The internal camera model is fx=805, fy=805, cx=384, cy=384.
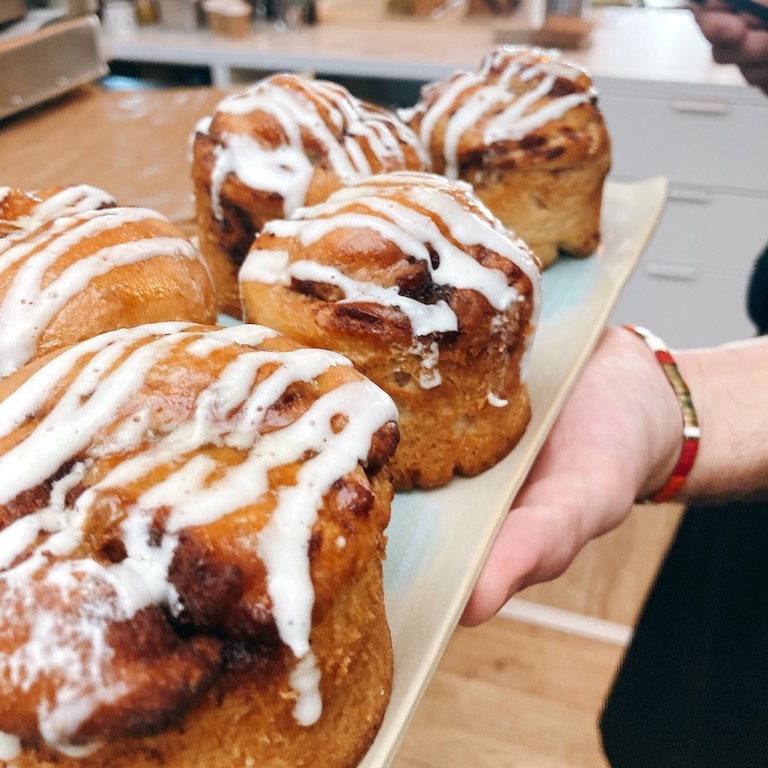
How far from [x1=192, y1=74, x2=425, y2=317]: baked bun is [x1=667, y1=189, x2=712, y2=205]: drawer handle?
6.82ft

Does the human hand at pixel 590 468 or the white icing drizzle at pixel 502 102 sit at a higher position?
the white icing drizzle at pixel 502 102

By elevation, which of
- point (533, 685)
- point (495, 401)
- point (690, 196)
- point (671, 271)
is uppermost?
point (495, 401)

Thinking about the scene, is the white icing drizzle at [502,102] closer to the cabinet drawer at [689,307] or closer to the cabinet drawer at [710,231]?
the cabinet drawer at [710,231]

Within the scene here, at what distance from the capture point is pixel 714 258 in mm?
3402

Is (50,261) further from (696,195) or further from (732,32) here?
(696,195)

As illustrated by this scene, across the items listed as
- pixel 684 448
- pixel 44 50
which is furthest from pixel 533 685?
pixel 44 50

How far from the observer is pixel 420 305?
113 centimetres

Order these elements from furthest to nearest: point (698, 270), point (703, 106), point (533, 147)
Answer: point (698, 270) → point (703, 106) → point (533, 147)

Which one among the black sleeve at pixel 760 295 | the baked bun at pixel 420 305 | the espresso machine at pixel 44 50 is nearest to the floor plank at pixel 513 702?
the black sleeve at pixel 760 295

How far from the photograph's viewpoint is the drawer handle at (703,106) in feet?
10.2

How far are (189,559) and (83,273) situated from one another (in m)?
0.52

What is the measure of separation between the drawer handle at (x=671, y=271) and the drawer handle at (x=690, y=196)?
28 centimetres

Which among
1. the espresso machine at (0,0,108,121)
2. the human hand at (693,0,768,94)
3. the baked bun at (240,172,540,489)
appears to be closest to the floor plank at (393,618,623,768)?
the baked bun at (240,172,540,489)

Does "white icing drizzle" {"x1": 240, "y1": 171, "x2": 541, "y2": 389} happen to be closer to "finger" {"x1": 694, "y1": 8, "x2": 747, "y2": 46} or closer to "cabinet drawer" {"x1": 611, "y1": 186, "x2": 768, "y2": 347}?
"finger" {"x1": 694, "y1": 8, "x2": 747, "y2": 46}
